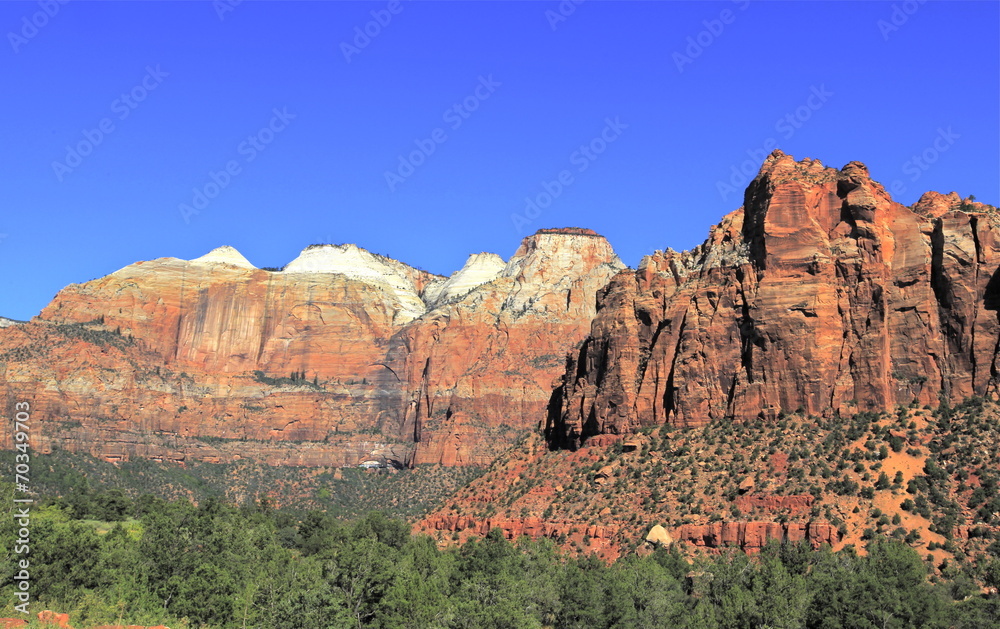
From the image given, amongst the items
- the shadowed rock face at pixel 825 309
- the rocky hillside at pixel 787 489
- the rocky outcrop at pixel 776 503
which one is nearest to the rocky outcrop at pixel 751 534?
the rocky hillside at pixel 787 489

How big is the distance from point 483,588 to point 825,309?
137 ft

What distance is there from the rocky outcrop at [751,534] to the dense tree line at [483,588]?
1.59m

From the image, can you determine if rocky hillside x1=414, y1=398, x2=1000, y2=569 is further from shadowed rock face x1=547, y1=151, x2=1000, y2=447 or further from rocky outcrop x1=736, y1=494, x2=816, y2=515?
shadowed rock face x1=547, y1=151, x2=1000, y2=447

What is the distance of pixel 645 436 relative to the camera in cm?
11856

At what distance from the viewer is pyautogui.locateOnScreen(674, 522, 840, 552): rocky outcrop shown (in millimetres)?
95062

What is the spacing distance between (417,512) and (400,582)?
97.8m

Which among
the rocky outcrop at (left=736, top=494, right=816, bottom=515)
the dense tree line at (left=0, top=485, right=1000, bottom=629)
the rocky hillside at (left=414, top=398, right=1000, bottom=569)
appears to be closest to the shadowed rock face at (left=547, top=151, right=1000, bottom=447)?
the rocky hillside at (left=414, top=398, right=1000, bottom=569)

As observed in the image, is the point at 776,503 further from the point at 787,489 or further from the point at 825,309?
the point at 825,309

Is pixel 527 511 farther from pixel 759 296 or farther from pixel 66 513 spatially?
pixel 66 513

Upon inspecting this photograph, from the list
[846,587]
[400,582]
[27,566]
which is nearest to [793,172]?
[846,587]

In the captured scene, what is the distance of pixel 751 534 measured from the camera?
98688mm

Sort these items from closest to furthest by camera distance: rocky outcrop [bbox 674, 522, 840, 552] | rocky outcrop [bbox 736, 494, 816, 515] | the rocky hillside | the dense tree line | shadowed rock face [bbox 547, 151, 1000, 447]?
1. the dense tree line
2. the rocky hillside
3. rocky outcrop [bbox 674, 522, 840, 552]
4. rocky outcrop [bbox 736, 494, 816, 515]
5. shadowed rock face [bbox 547, 151, 1000, 447]

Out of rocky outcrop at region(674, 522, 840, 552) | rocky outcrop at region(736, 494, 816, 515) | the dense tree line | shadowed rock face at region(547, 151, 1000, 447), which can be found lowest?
the dense tree line

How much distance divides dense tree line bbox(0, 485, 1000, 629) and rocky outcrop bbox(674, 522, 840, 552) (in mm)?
1590
